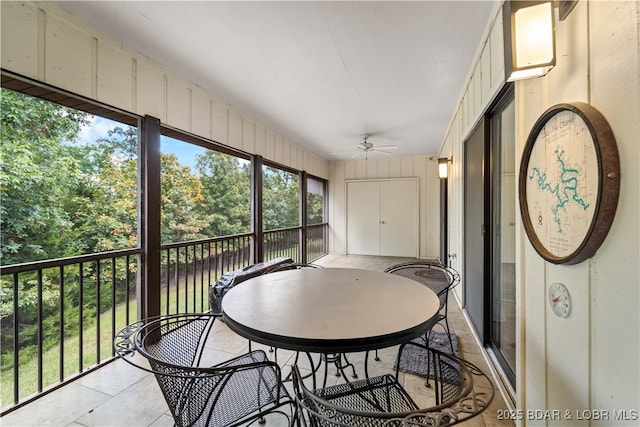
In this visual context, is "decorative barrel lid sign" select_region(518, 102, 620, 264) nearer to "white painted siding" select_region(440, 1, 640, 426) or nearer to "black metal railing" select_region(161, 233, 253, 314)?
"white painted siding" select_region(440, 1, 640, 426)

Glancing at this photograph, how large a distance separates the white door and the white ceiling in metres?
3.26

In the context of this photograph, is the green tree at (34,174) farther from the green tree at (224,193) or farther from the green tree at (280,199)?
the green tree at (280,199)

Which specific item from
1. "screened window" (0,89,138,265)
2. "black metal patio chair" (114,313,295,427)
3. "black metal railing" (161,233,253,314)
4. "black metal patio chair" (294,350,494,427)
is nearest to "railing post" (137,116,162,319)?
"screened window" (0,89,138,265)

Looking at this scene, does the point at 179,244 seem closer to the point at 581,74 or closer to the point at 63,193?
the point at 63,193

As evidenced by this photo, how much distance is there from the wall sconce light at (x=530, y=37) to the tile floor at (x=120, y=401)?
1.86m

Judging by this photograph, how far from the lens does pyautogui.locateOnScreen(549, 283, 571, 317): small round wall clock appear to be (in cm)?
100

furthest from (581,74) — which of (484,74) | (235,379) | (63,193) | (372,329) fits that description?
(63,193)

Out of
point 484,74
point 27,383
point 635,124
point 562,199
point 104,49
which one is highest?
point 104,49

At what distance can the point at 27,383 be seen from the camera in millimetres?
1853

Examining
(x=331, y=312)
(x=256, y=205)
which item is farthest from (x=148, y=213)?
(x=331, y=312)

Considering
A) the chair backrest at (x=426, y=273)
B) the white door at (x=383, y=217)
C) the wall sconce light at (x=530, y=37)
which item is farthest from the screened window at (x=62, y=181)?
the white door at (x=383, y=217)

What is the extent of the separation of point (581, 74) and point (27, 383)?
3.59 metres

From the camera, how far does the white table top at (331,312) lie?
0.99 m

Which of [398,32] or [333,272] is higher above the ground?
[398,32]
